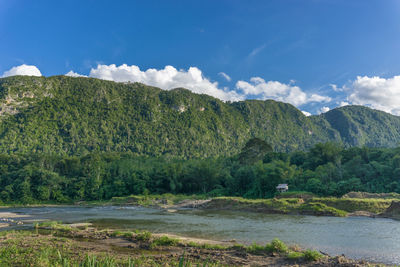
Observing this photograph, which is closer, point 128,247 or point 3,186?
point 128,247

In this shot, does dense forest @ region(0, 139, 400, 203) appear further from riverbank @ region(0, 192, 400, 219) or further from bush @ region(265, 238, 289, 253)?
bush @ region(265, 238, 289, 253)

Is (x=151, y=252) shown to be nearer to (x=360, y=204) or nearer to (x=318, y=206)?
(x=318, y=206)

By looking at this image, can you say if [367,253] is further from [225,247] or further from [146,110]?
[146,110]

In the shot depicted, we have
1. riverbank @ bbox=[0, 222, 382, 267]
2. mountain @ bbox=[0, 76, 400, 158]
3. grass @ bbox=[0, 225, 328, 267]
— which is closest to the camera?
grass @ bbox=[0, 225, 328, 267]

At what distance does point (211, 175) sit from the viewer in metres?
76.4

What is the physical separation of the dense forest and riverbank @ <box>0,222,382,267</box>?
136ft

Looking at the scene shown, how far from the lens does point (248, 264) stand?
41.0 feet

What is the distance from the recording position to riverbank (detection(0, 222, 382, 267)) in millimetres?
11578

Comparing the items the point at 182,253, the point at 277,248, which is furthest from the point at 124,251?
the point at 277,248

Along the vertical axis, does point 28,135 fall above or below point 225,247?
above

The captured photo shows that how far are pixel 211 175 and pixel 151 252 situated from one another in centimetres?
6224

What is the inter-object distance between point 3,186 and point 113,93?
13220 cm

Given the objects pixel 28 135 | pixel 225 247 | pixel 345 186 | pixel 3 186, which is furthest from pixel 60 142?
pixel 225 247

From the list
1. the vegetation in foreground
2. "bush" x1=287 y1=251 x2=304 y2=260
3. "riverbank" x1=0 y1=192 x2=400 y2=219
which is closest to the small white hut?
the vegetation in foreground
